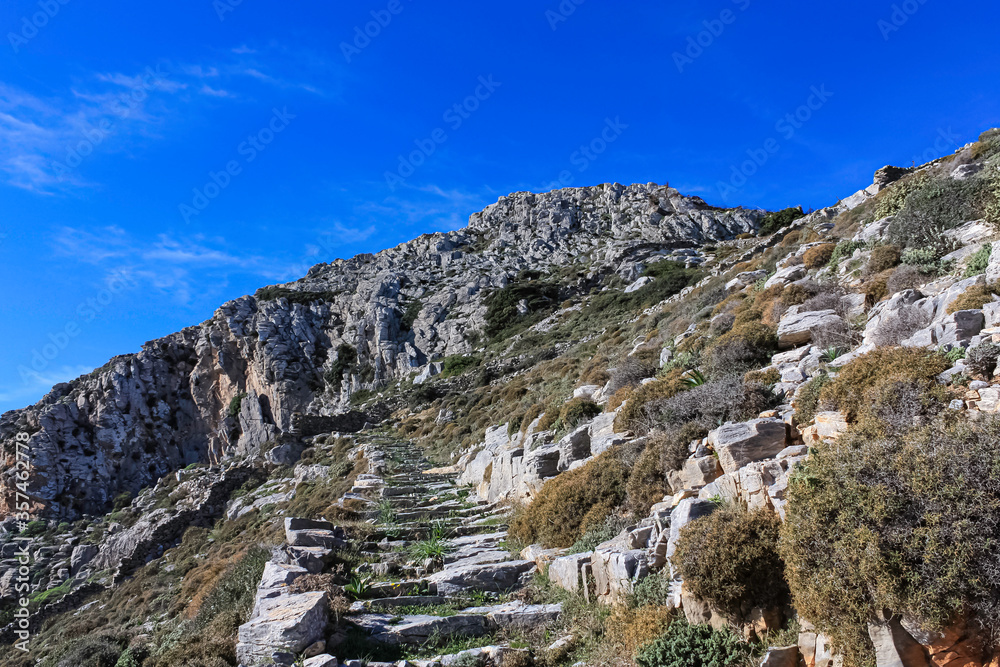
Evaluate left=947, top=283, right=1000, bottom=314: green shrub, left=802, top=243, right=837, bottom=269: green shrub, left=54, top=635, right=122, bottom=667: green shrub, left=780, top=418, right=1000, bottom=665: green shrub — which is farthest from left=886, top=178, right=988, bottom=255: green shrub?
left=54, top=635, right=122, bottom=667: green shrub

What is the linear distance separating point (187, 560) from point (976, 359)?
26.2 metres

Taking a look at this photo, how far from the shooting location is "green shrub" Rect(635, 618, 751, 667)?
5176mm

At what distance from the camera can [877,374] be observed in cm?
693

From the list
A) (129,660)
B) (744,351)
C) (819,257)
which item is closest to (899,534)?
(744,351)

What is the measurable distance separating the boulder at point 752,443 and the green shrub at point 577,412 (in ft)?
21.6

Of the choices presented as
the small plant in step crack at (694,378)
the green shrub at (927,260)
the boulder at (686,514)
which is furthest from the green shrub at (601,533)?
the green shrub at (927,260)

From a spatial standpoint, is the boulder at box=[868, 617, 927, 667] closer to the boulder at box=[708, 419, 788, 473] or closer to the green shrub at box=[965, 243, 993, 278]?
the boulder at box=[708, 419, 788, 473]

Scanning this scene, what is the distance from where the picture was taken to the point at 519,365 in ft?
125

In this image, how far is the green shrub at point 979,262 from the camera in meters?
8.98

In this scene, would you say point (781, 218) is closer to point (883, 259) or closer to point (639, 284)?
point (639, 284)

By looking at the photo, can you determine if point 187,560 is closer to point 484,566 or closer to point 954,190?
point 484,566

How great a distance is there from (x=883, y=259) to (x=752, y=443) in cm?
802

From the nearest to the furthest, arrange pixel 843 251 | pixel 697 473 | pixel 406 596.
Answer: pixel 697 473 < pixel 406 596 < pixel 843 251

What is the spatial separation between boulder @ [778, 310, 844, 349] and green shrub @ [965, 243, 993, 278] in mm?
2090
